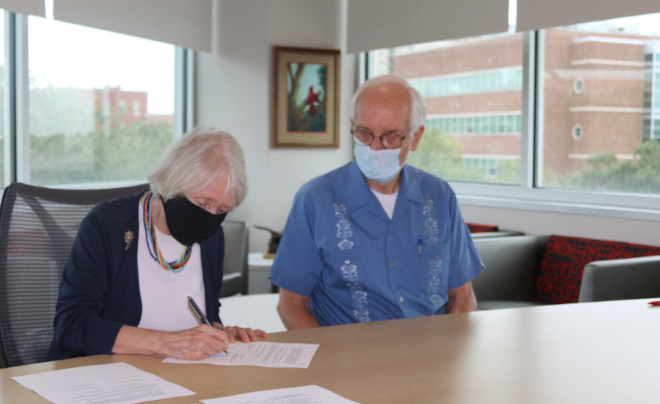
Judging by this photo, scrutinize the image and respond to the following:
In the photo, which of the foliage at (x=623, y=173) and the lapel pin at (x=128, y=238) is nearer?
the lapel pin at (x=128, y=238)

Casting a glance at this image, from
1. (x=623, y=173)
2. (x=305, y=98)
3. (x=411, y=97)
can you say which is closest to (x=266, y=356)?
(x=411, y=97)

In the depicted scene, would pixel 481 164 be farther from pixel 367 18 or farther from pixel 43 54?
pixel 43 54

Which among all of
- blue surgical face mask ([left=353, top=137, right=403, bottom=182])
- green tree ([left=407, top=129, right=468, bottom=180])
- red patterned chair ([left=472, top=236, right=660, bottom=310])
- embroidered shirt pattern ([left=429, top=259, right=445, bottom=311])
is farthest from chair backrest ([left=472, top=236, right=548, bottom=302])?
blue surgical face mask ([left=353, top=137, right=403, bottom=182])

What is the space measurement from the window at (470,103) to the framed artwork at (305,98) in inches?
27.4

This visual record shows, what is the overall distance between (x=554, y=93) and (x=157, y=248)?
3.58 m

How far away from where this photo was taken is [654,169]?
3938mm

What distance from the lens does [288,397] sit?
1.18 m

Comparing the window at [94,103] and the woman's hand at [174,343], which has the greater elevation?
the window at [94,103]

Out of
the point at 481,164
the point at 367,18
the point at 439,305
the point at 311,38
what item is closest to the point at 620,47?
the point at 481,164

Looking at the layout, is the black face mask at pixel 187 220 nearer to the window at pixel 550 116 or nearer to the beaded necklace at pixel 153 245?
the beaded necklace at pixel 153 245

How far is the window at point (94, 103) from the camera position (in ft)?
13.7

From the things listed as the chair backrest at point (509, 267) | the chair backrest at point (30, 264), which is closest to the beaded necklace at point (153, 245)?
the chair backrest at point (30, 264)

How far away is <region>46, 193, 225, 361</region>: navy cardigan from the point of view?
60.6 inches

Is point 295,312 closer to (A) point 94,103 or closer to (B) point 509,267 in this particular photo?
(B) point 509,267
